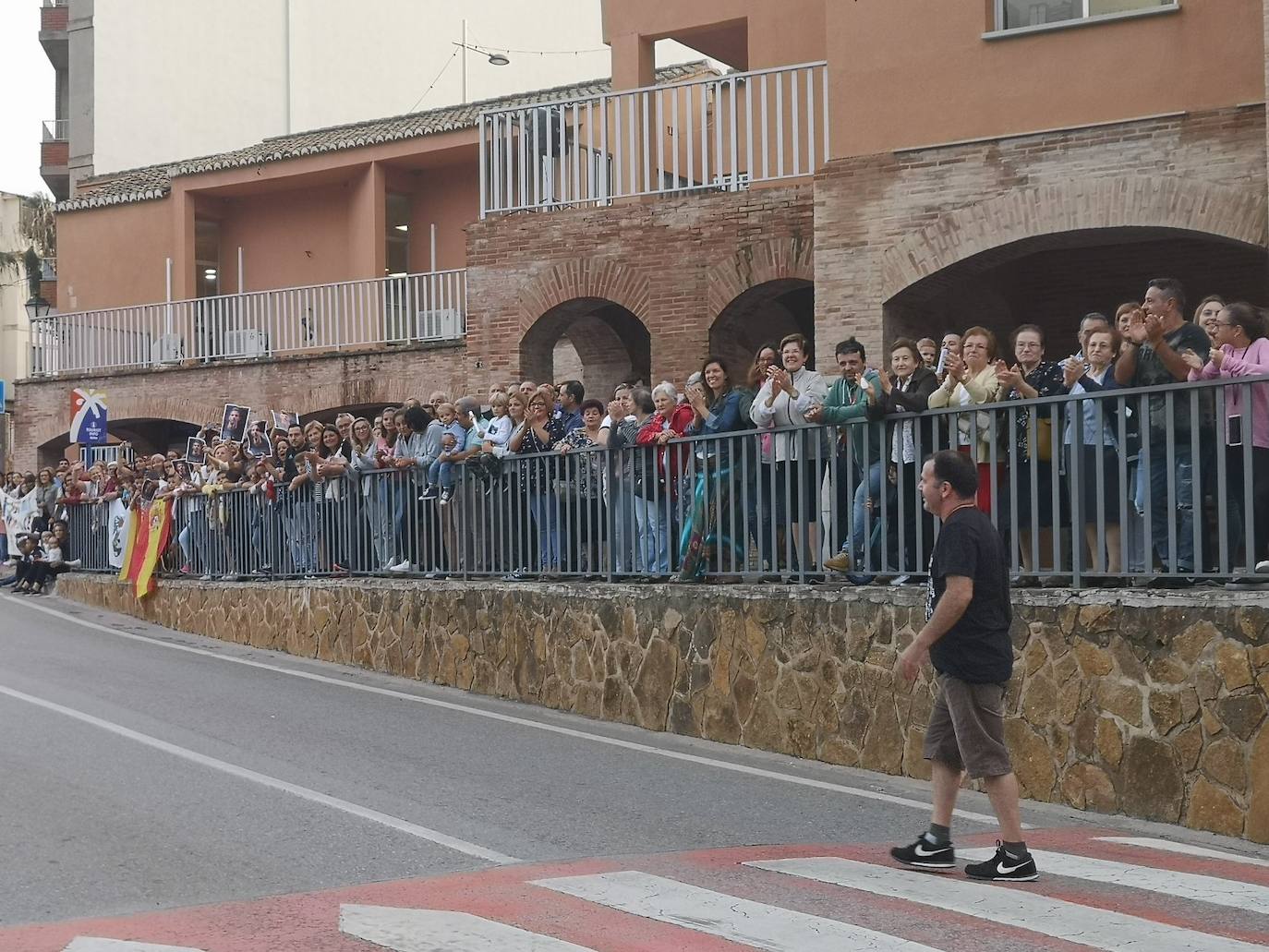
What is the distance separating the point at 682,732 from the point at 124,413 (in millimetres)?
22276

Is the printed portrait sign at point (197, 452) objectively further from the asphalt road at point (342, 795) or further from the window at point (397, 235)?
the window at point (397, 235)

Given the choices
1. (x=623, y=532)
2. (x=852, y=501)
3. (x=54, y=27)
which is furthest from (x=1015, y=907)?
(x=54, y=27)

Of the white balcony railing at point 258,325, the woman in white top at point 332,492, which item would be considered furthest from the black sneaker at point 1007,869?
the white balcony railing at point 258,325

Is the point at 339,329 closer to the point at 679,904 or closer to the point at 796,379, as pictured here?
the point at 796,379

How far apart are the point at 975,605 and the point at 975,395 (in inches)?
131

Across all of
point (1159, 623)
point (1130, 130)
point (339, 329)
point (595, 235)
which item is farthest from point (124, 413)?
point (1159, 623)

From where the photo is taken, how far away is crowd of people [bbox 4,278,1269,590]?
925 cm

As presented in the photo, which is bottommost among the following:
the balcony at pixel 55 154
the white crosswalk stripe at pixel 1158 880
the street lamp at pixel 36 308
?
the white crosswalk stripe at pixel 1158 880

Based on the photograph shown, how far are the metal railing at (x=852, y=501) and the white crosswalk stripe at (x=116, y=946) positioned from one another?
18.5 ft

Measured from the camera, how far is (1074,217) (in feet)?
50.2

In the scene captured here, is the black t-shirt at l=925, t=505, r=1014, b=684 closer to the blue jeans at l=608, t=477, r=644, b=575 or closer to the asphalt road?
the asphalt road

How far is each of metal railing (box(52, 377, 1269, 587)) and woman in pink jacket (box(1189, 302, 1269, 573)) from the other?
12 millimetres

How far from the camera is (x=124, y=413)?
32.2 metres

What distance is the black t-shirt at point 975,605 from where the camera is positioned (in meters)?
7.56
